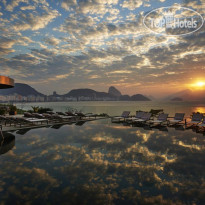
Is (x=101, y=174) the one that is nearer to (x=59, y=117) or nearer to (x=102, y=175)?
(x=102, y=175)

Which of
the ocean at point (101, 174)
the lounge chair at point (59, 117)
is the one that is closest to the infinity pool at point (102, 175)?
the ocean at point (101, 174)

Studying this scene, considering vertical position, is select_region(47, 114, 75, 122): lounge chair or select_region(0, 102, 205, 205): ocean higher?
select_region(47, 114, 75, 122): lounge chair

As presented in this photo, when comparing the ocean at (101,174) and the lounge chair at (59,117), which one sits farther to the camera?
the lounge chair at (59,117)

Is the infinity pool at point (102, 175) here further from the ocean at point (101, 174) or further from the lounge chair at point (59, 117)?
the lounge chair at point (59, 117)

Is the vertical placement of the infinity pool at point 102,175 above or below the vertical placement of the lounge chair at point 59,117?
below

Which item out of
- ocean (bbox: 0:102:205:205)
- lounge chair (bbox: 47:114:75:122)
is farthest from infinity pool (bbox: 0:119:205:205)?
lounge chair (bbox: 47:114:75:122)

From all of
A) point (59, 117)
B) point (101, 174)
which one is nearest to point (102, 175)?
point (101, 174)

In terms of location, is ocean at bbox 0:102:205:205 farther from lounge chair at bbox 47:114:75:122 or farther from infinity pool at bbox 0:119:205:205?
lounge chair at bbox 47:114:75:122

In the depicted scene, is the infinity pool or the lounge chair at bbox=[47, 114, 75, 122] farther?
the lounge chair at bbox=[47, 114, 75, 122]

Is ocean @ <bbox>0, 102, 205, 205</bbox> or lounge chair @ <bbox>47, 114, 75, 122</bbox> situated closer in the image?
ocean @ <bbox>0, 102, 205, 205</bbox>

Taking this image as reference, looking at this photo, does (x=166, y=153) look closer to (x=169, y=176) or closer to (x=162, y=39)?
(x=169, y=176)

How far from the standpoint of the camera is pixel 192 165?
509cm

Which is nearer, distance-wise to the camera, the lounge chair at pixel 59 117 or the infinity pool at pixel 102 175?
the infinity pool at pixel 102 175

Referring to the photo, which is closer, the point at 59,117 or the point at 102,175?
the point at 102,175
